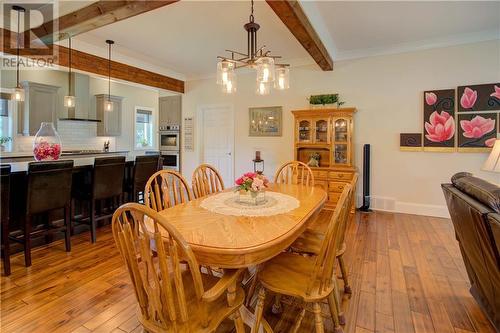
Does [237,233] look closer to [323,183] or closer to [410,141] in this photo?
[323,183]

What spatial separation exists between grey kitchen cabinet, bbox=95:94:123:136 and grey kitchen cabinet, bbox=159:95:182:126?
1217 millimetres

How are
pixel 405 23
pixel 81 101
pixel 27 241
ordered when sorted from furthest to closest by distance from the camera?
pixel 81 101 → pixel 405 23 → pixel 27 241

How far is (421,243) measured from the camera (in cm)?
310

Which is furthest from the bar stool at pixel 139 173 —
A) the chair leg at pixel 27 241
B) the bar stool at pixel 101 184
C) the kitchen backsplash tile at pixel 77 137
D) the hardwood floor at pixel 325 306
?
the kitchen backsplash tile at pixel 77 137

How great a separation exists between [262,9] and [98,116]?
17.6 feet

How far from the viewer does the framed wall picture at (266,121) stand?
5.24 meters

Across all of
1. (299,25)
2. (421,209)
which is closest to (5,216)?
(299,25)

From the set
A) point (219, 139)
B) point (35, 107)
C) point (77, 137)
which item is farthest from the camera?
point (77, 137)

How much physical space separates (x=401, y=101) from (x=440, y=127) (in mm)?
692

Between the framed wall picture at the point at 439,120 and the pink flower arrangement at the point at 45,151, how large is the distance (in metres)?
5.15

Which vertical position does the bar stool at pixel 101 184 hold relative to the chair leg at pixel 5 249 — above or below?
above

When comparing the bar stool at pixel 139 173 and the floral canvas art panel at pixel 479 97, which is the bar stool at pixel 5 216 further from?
the floral canvas art panel at pixel 479 97

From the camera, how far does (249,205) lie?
1.92 meters

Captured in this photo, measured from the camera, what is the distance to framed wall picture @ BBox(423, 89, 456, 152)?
3996 mm
